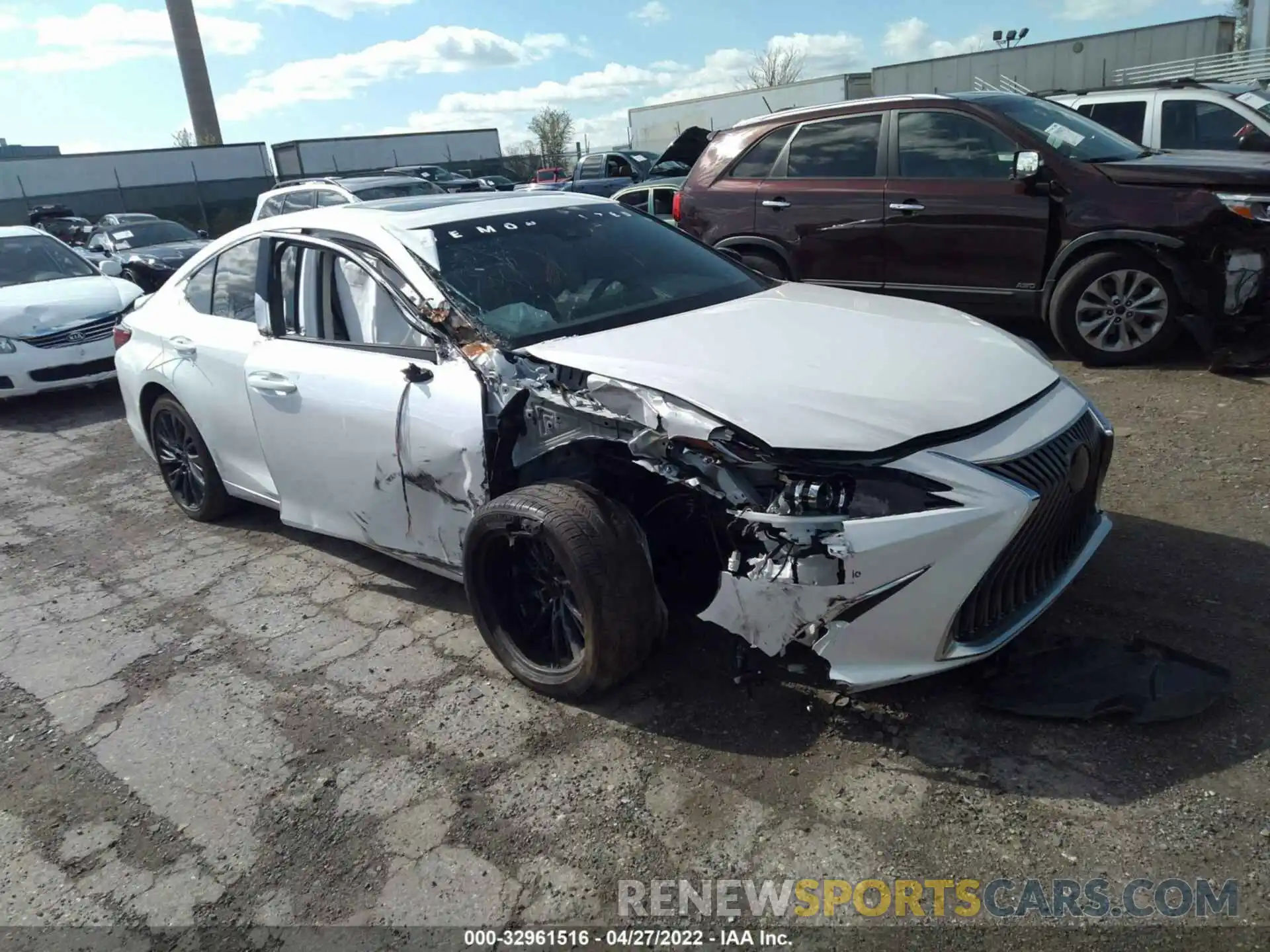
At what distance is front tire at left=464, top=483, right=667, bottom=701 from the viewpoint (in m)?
2.84

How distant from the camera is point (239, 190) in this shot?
35969mm

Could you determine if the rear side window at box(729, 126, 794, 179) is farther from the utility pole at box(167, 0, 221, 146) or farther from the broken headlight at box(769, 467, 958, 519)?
the utility pole at box(167, 0, 221, 146)

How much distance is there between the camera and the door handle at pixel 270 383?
3.83m

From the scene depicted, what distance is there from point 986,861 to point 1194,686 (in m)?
0.99

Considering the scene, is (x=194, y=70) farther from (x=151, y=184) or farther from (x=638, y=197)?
(x=638, y=197)

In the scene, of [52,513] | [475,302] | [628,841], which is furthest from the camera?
[52,513]

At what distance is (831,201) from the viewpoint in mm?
7012

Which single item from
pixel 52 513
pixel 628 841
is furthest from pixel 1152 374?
pixel 52 513

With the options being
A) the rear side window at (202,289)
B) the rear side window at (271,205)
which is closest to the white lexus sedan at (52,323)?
the rear side window at (271,205)

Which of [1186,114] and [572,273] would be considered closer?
[572,273]

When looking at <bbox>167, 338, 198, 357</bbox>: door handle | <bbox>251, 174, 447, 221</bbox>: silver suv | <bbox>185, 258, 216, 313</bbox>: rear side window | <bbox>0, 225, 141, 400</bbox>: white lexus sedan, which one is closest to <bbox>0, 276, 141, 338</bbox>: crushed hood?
<bbox>0, 225, 141, 400</bbox>: white lexus sedan

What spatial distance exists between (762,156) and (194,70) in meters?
67.7

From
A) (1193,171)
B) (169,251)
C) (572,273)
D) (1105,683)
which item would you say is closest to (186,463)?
(572,273)

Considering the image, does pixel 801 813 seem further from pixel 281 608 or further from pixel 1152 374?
pixel 1152 374
